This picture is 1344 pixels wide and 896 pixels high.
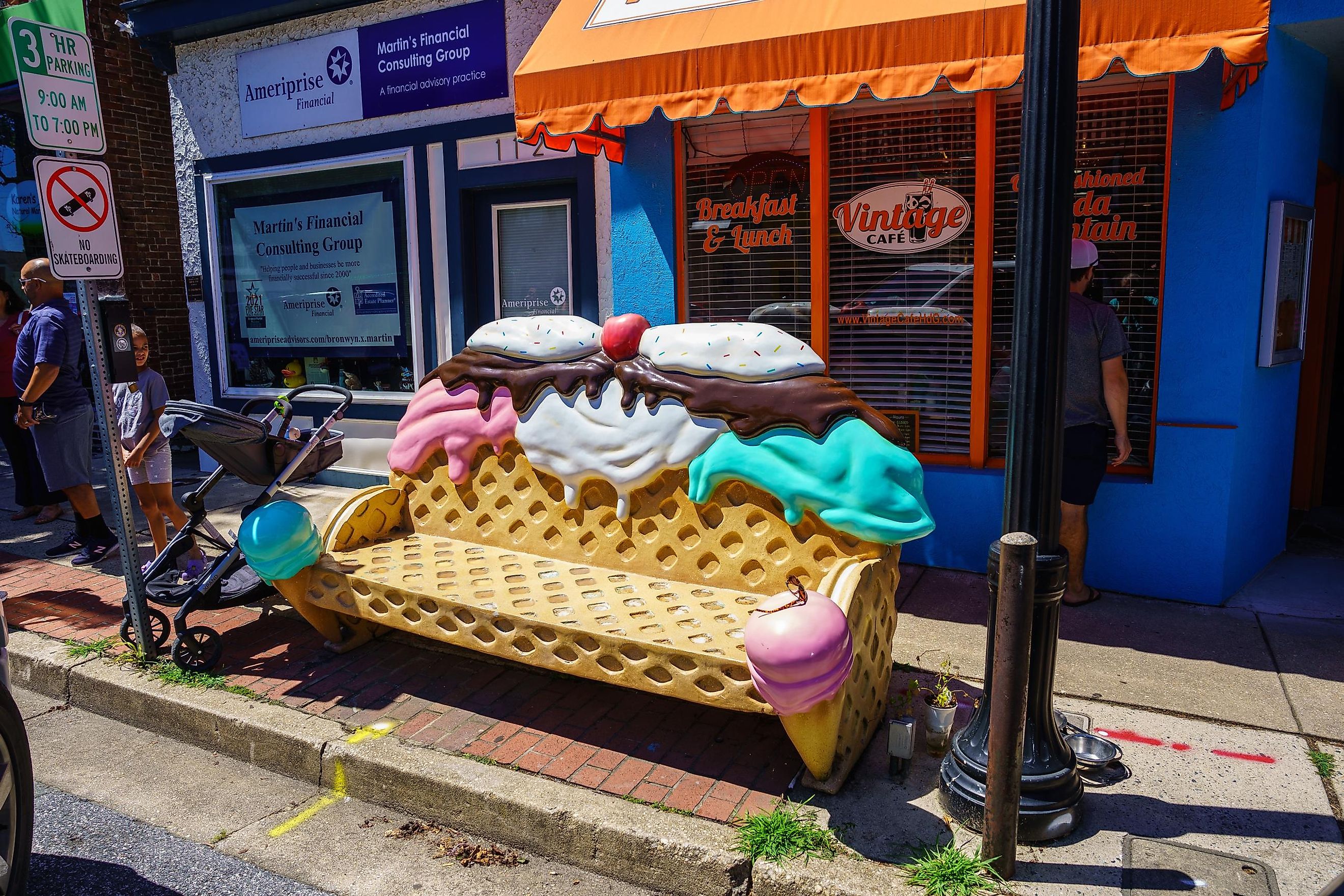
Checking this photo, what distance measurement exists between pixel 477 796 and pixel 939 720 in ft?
5.60

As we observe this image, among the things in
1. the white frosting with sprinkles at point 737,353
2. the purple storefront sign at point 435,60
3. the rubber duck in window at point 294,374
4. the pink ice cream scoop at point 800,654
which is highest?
the purple storefront sign at point 435,60

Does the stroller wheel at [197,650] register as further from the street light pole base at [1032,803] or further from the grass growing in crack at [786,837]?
the street light pole base at [1032,803]

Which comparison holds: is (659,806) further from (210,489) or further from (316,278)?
(316,278)

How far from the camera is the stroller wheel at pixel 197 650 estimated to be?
4.34 meters

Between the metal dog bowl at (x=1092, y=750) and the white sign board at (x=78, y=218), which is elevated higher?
the white sign board at (x=78, y=218)

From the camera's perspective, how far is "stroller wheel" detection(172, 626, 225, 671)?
14.2ft

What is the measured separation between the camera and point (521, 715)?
155 inches

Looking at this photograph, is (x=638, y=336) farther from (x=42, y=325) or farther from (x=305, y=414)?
(x=305, y=414)

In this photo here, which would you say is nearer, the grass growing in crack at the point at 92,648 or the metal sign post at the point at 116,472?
the metal sign post at the point at 116,472

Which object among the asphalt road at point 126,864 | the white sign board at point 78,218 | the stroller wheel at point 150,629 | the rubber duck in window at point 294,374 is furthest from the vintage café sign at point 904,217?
the rubber duck in window at point 294,374

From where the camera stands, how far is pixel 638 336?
4148 millimetres

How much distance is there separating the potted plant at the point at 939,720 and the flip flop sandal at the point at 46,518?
712 cm

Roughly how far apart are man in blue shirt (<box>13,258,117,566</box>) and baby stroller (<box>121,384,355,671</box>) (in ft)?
5.87

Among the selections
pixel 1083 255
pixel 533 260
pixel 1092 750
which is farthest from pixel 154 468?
pixel 1083 255
